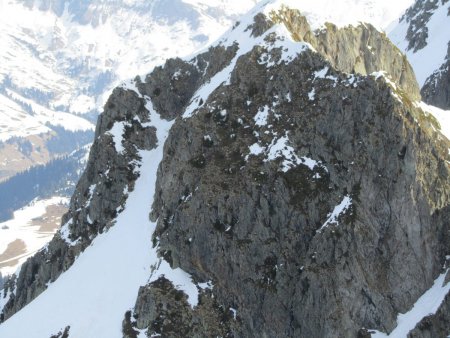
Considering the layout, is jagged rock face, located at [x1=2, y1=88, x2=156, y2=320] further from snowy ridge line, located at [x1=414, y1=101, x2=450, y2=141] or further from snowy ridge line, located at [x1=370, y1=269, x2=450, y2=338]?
snowy ridge line, located at [x1=370, y1=269, x2=450, y2=338]

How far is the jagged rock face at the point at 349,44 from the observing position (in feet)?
346

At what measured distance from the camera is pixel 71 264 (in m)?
A: 108

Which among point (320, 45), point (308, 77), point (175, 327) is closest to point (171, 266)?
point (175, 327)

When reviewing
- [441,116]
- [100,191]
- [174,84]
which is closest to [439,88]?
[441,116]

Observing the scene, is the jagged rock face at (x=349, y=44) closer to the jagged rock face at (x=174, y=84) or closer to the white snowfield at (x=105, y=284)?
the jagged rock face at (x=174, y=84)

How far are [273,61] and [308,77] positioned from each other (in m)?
7.86

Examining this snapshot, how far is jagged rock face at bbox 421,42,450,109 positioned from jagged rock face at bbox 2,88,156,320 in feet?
274

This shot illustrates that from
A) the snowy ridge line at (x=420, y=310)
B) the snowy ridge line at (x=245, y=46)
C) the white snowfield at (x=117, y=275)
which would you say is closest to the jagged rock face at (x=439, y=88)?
the white snowfield at (x=117, y=275)

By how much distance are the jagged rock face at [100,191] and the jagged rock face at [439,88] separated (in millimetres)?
83551

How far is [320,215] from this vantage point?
80.5 m

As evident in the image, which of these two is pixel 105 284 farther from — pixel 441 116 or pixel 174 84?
pixel 441 116

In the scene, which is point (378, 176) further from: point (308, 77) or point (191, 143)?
point (191, 143)

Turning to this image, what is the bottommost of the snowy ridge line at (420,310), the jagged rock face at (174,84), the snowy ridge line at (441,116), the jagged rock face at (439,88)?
the snowy ridge line at (420,310)

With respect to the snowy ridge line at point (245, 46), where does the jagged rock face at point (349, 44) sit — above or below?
above
